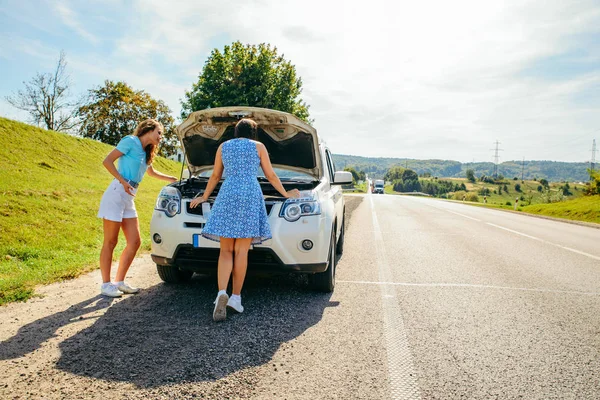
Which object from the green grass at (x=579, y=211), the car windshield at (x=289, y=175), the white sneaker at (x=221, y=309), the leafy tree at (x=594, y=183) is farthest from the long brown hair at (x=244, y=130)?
the leafy tree at (x=594, y=183)

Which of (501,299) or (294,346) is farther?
(501,299)

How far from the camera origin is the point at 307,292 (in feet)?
16.1

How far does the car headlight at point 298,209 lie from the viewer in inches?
171

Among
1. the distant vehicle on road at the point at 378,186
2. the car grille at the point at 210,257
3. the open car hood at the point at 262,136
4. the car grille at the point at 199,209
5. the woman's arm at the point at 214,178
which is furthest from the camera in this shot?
the distant vehicle on road at the point at 378,186

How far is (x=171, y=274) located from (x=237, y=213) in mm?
1612

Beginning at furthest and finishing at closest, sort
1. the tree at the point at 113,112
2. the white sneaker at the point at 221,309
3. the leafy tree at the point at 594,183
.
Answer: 1. the tree at the point at 113,112
2. the leafy tree at the point at 594,183
3. the white sneaker at the point at 221,309

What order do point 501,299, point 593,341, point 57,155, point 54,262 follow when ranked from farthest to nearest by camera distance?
point 57,155
point 54,262
point 501,299
point 593,341

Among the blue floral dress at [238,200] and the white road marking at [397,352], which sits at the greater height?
the blue floral dress at [238,200]

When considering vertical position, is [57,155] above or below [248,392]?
above

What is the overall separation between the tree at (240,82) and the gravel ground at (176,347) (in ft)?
82.2

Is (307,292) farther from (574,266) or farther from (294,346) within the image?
(574,266)

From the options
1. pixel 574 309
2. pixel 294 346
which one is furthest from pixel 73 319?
pixel 574 309

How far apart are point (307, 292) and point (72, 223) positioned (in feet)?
19.3

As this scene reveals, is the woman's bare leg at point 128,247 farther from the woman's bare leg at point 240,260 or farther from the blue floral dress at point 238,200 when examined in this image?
the woman's bare leg at point 240,260
